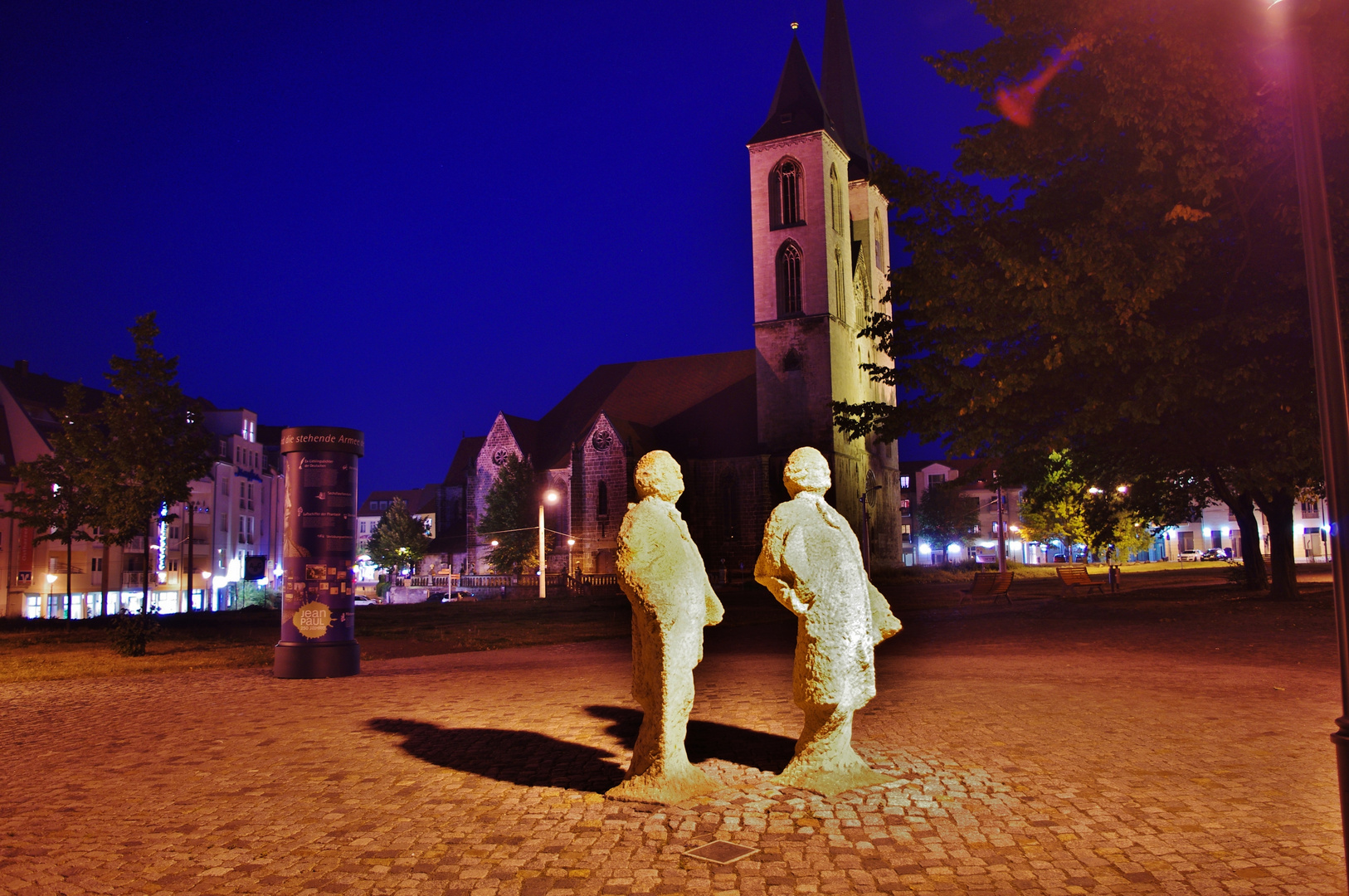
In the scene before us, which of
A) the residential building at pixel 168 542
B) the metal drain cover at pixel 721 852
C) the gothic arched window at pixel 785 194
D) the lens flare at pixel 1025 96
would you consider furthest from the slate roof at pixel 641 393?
the metal drain cover at pixel 721 852

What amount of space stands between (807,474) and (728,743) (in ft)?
8.62

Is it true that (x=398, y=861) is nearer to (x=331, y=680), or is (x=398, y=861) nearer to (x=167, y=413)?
(x=331, y=680)

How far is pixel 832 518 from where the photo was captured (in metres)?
6.61

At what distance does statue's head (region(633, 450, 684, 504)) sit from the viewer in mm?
6465

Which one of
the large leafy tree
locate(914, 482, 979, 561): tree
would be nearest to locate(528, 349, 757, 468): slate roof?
locate(914, 482, 979, 561): tree

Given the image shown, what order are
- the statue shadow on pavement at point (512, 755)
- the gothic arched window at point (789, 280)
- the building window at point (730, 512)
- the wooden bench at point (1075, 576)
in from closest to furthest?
the statue shadow on pavement at point (512, 755), the wooden bench at point (1075, 576), the gothic arched window at point (789, 280), the building window at point (730, 512)

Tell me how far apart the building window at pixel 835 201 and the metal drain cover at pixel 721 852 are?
53.4 m

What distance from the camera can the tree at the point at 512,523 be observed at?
195ft

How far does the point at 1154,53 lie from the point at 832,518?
39.5 feet

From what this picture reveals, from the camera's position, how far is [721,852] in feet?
16.7

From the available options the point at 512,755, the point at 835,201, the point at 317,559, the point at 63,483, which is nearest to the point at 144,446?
the point at 63,483

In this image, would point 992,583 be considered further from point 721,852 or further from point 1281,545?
point 721,852

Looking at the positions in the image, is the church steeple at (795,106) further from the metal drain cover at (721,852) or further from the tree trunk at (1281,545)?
the metal drain cover at (721,852)

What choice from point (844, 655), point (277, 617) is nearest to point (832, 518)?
point (844, 655)
